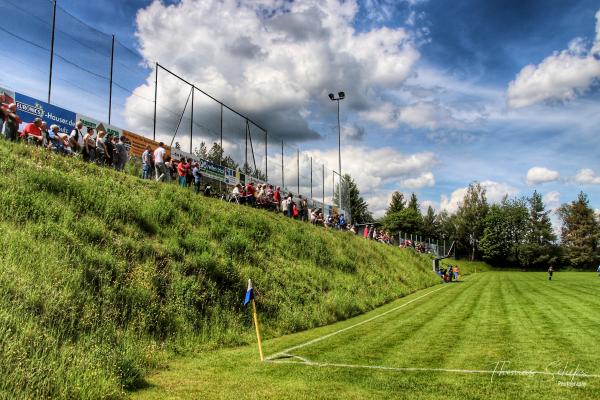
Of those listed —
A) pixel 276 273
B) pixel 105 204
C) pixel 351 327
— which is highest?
pixel 105 204

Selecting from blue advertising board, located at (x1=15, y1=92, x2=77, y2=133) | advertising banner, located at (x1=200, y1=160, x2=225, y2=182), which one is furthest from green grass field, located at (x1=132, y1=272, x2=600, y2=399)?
advertising banner, located at (x1=200, y1=160, x2=225, y2=182)

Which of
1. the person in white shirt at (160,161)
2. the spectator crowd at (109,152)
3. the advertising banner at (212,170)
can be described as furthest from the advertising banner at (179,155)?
the person in white shirt at (160,161)

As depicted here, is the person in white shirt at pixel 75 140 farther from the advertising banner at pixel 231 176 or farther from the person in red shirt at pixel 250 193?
the advertising banner at pixel 231 176

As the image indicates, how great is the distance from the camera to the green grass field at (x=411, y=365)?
22.7 ft

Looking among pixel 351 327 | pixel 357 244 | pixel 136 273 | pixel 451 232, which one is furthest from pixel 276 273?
pixel 451 232

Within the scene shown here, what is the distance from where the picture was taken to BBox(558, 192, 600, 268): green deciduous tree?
308ft

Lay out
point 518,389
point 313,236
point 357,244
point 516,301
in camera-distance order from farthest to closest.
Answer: point 357,244 < point 313,236 < point 516,301 < point 518,389

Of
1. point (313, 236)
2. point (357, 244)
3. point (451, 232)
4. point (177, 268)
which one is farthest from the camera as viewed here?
point (451, 232)

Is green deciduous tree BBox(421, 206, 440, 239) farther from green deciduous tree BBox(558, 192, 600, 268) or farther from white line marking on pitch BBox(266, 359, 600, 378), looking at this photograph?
white line marking on pitch BBox(266, 359, 600, 378)

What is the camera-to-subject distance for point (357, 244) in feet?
99.4

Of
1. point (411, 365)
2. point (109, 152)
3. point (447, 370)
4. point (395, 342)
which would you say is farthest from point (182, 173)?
point (447, 370)

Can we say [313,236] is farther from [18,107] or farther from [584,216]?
[584,216]

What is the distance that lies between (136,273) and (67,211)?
238cm

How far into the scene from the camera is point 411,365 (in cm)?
865
